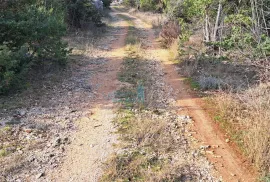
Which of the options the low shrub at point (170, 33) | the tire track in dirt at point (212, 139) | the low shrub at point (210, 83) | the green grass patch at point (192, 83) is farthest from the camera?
the low shrub at point (170, 33)

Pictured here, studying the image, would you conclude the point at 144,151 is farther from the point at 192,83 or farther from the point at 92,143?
the point at 192,83

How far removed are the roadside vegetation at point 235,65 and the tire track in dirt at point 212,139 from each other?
221 mm

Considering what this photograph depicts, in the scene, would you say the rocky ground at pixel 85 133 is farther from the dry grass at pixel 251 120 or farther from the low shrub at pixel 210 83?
the low shrub at pixel 210 83

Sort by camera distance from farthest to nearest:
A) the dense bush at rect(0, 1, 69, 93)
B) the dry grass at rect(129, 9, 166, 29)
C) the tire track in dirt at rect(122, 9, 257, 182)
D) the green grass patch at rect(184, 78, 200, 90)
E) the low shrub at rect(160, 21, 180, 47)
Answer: the dry grass at rect(129, 9, 166, 29), the low shrub at rect(160, 21, 180, 47), the green grass patch at rect(184, 78, 200, 90), the dense bush at rect(0, 1, 69, 93), the tire track in dirt at rect(122, 9, 257, 182)

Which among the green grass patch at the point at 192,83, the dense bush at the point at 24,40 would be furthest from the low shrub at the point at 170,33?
the dense bush at the point at 24,40

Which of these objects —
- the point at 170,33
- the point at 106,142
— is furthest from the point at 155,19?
the point at 106,142

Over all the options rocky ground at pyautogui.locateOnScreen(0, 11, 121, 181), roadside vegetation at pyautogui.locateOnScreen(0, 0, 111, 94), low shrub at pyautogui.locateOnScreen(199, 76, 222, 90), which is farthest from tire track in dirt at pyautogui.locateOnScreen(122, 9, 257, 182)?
roadside vegetation at pyautogui.locateOnScreen(0, 0, 111, 94)

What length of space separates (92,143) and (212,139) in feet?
8.28

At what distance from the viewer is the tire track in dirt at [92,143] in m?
4.82

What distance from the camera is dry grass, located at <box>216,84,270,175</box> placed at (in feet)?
16.6

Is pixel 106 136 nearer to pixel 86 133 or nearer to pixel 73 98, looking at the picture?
pixel 86 133

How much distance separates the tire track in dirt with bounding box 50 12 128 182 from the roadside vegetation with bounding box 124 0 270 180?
8.69 ft

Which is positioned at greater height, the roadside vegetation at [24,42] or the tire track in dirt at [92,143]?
the roadside vegetation at [24,42]

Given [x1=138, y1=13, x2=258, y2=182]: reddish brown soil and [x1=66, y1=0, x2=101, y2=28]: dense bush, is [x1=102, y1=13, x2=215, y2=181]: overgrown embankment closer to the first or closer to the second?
[x1=138, y1=13, x2=258, y2=182]: reddish brown soil
